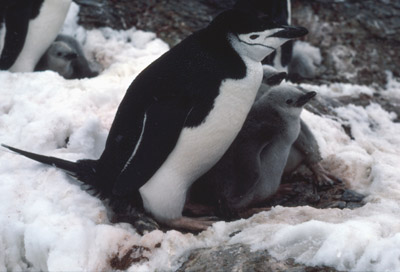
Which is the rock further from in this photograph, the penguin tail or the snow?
the penguin tail

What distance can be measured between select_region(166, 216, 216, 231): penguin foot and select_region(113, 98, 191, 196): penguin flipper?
250mm

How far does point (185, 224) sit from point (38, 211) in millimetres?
591

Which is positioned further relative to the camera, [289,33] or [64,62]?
[64,62]

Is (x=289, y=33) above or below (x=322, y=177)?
above

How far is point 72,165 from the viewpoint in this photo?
2.41 meters

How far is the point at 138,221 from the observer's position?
Result: 7.43 feet

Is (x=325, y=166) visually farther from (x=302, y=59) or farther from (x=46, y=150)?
(x=302, y=59)

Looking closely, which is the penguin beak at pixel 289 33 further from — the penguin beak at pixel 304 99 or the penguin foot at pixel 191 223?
the penguin foot at pixel 191 223

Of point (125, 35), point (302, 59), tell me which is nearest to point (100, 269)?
point (125, 35)

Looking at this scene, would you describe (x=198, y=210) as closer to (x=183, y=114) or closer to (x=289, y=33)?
(x=183, y=114)

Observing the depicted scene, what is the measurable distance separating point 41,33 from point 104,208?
6.82ft

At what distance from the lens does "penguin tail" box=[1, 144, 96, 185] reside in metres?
2.37

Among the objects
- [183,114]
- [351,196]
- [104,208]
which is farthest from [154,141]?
[351,196]

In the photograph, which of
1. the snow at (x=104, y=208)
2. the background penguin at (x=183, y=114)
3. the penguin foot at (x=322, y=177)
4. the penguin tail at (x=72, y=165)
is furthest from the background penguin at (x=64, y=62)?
the penguin foot at (x=322, y=177)
